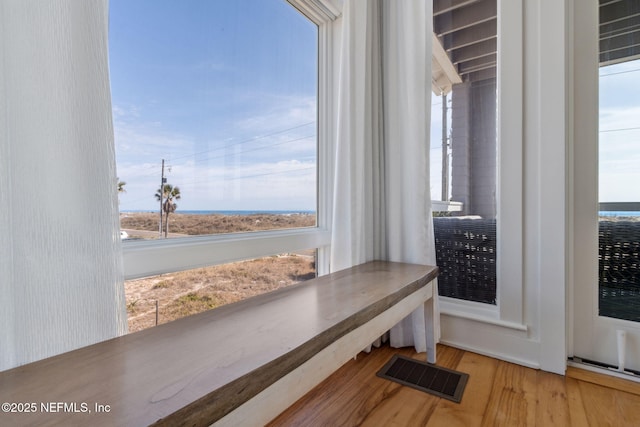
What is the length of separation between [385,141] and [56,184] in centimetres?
154

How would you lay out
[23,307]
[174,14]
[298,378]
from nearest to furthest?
[23,307], [298,378], [174,14]

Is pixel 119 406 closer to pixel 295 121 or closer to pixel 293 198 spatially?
pixel 293 198

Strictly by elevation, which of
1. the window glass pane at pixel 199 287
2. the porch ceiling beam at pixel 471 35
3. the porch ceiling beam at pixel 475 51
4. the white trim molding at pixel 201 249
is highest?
the porch ceiling beam at pixel 471 35

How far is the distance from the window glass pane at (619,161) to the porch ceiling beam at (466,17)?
1.61 feet

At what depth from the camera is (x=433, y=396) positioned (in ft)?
4.17

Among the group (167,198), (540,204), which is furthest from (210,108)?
(540,204)

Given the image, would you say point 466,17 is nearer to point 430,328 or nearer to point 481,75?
point 481,75

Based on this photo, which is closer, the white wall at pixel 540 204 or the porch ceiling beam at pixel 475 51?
the white wall at pixel 540 204

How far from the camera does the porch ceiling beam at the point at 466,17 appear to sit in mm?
1625

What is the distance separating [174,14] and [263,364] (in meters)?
1.22

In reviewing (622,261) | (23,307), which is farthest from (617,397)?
(23,307)

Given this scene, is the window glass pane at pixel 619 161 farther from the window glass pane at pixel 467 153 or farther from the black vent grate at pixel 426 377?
the black vent grate at pixel 426 377

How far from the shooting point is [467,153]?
1721 millimetres

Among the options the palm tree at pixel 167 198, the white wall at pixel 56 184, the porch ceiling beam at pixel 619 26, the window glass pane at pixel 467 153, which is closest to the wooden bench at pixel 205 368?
the white wall at pixel 56 184
